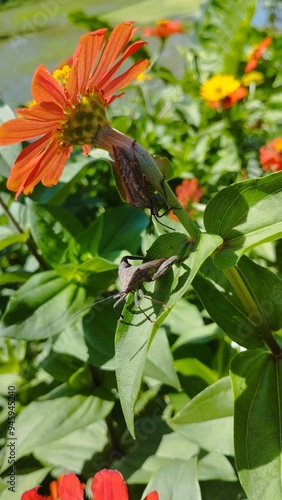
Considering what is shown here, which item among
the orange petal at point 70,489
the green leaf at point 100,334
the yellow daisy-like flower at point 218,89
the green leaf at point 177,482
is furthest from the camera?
the yellow daisy-like flower at point 218,89

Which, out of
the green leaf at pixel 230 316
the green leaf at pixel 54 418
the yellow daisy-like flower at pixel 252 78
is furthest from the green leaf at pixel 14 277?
the yellow daisy-like flower at pixel 252 78

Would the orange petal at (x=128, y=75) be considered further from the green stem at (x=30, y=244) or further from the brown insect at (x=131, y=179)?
the green stem at (x=30, y=244)

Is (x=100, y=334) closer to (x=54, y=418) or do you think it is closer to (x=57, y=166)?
(x=54, y=418)

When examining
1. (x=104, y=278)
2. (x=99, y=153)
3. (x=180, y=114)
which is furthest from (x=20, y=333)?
(x=180, y=114)

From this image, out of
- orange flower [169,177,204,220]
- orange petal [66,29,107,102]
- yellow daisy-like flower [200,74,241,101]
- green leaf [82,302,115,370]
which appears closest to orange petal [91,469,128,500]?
green leaf [82,302,115,370]

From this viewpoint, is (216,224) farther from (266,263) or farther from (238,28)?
→ (238,28)

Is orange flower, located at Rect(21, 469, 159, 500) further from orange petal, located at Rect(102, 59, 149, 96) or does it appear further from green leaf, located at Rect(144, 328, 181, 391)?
orange petal, located at Rect(102, 59, 149, 96)
